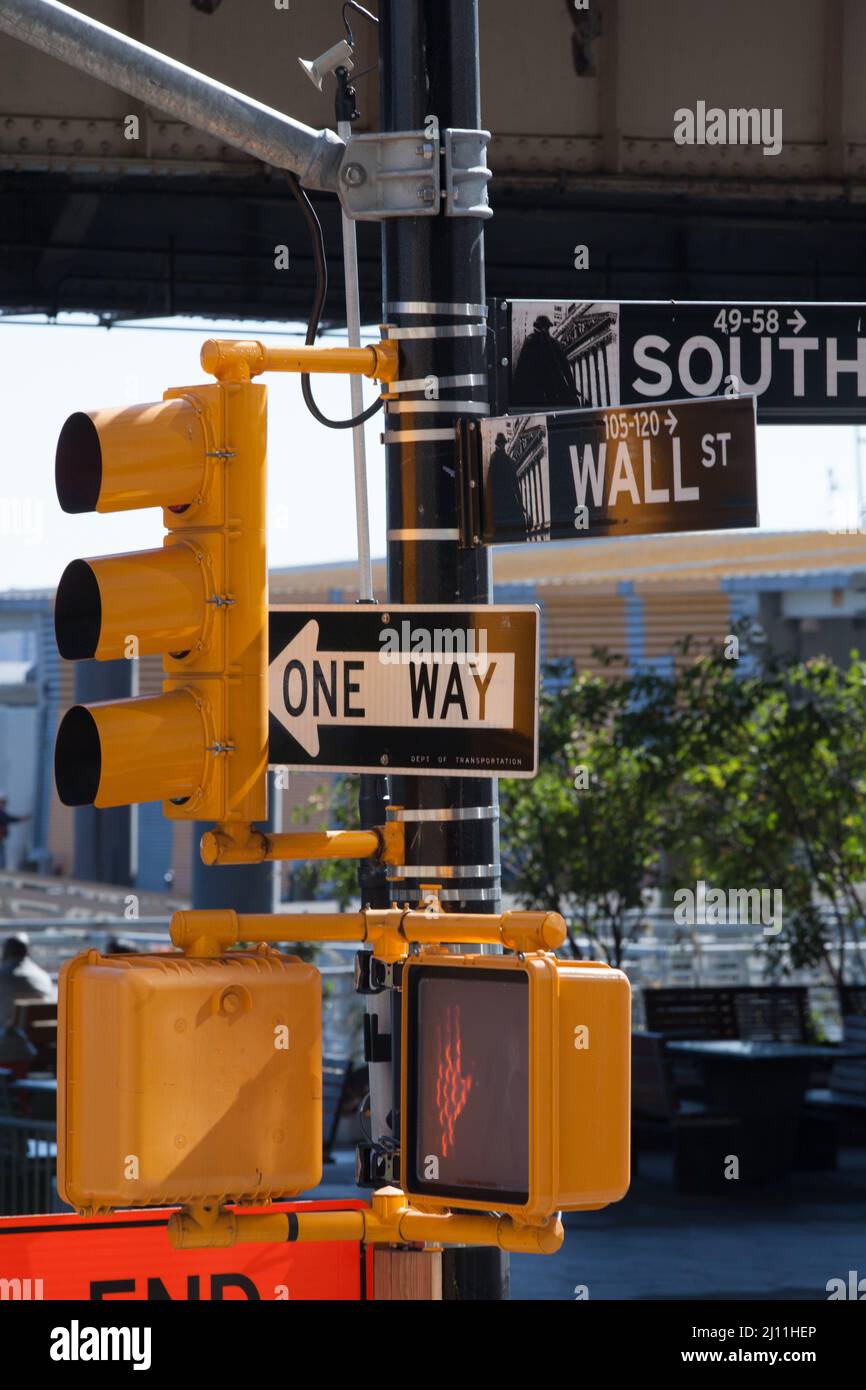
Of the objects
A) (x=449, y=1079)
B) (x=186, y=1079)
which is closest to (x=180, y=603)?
(x=186, y=1079)

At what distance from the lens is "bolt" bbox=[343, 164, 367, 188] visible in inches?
184

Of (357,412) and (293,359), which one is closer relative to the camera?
(293,359)

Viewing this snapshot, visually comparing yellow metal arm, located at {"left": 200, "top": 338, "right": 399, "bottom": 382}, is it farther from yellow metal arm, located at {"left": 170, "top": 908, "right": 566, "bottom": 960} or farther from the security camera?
yellow metal arm, located at {"left": 170, "top": 908, "right": 566, "bottom": 960}

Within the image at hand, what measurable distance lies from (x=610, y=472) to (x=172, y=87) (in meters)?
1.28

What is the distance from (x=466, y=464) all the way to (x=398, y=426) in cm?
17

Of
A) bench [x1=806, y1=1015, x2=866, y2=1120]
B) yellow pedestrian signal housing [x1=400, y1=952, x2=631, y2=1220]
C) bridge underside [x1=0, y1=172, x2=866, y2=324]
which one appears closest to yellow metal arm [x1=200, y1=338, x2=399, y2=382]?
Answer: yellow pedestrian signal housing [x1=400, y1=952, x2=631, y2=1220]

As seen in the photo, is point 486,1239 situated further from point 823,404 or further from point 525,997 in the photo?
point 823,404

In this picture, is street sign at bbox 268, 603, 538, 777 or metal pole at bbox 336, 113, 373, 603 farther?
metal pole at bbox 336, 113, 373, 603

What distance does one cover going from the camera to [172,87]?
460cm

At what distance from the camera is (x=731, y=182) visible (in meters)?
10.9

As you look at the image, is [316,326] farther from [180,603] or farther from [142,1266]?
[142,1266]

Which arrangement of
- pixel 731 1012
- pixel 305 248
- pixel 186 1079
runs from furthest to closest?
pixel 731 1012 < pixel 305 248 < pixel 186 1079

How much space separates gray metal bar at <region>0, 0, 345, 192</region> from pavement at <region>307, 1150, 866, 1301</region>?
241 inches
